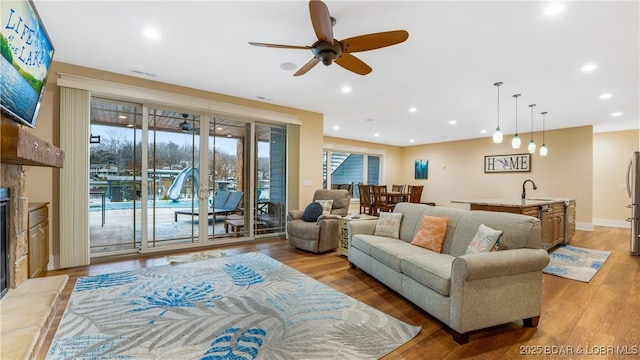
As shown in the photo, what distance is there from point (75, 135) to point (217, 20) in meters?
2.56

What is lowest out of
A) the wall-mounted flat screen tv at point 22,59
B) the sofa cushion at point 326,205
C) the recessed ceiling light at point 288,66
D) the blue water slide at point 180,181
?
the sofa cushion at point 326,205

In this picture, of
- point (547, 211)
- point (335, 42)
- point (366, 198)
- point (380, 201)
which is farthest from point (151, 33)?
point (547, 211)

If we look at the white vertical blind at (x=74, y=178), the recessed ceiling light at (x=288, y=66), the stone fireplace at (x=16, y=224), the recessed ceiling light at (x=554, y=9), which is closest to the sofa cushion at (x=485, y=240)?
the recessed ceiling light at (x=554, y=9)

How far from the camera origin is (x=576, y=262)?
157 inches

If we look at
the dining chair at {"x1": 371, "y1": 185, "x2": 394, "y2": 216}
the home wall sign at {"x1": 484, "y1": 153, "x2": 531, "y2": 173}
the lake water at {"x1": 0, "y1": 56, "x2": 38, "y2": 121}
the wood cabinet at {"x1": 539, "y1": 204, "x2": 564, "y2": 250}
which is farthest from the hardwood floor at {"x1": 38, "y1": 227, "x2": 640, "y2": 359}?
the home wall sign at {"x1": 484, "y1": 153, "x2": 531, "y2": 173}

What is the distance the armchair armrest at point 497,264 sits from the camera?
1.92 meters

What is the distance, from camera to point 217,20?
2.55m

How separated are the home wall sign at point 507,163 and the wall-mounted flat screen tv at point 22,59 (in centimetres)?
939

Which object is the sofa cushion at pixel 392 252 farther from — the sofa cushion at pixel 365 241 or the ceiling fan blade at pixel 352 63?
the ceiling fan blade at pixel 352 63

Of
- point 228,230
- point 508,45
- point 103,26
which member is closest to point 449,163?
point 508,45

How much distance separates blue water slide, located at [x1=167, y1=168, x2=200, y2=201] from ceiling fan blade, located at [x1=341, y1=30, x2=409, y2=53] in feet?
11.0

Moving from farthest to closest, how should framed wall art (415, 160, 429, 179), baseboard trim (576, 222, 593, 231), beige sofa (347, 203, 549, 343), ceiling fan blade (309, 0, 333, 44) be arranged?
framed wall art (415, 160, 429, 179) → baseboard trim (576, 222, 593, 231) → beige sofa (347, 203, 549, 343) → ceiling fan blade (309, 0, 333, 44)

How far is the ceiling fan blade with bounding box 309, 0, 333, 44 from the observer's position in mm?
1820

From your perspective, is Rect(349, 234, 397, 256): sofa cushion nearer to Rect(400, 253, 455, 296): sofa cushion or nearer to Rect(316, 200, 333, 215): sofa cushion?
Rect(400, 253, 455, 296): sofa cushion
